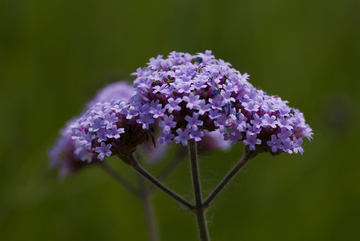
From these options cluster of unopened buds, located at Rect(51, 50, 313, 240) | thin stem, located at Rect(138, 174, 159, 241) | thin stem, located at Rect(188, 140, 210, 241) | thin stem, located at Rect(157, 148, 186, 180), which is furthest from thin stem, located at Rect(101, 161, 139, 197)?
thin stem, located at Rect(188, 140, 210, 241)

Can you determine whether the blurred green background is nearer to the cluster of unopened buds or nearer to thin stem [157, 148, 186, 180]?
thin stem [157, 148, 186, 180]

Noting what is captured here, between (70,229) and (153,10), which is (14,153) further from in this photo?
(153,10)

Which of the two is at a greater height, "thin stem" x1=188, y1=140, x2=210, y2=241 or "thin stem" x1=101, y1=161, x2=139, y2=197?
"thin stem" x1=188, y1=140, x2=210, y2=241

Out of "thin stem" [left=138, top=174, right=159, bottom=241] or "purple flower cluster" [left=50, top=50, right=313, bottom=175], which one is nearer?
"purple flower cluster" [left=50, top=50, right=313, bottom=175]

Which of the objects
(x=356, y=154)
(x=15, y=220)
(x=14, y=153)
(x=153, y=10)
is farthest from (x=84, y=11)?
(x=356, y=154)

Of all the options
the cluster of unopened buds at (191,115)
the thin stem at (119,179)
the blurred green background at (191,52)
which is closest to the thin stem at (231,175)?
the cluster of unopened buds at (191,115)

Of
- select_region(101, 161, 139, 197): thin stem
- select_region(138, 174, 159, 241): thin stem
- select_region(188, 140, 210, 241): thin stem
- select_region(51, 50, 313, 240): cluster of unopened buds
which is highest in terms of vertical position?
select_region(51, 50, 313, 240): cluster of unopened buds

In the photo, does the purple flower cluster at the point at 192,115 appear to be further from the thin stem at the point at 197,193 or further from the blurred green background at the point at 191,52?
the blurred green background at the point at 191,52
